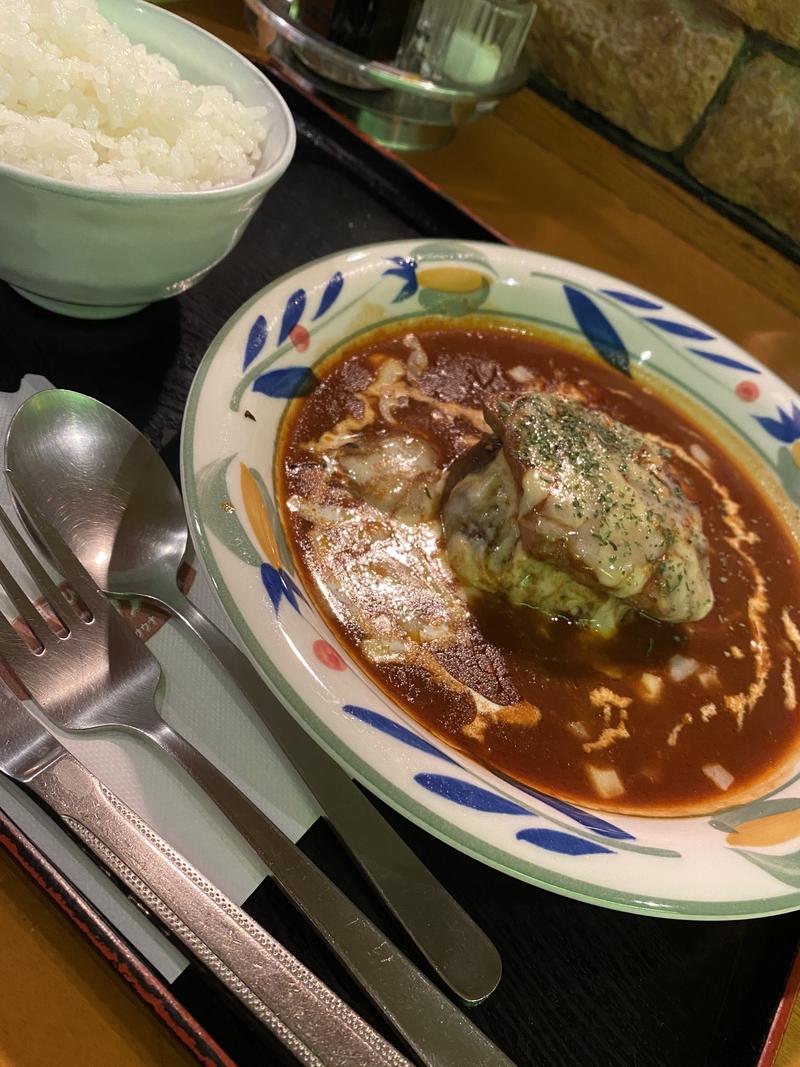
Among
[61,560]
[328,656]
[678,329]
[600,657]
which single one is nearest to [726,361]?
[678,329]

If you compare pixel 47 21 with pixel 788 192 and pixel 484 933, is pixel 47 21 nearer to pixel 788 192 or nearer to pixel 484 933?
pixel 484 933

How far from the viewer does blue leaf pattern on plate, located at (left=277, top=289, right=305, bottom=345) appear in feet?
6.54

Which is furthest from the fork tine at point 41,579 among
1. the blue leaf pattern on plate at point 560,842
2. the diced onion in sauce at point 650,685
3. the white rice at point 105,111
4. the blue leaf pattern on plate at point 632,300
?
the blue leaf pattern on plate at point 632,300

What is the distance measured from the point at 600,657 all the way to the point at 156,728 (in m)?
1.00

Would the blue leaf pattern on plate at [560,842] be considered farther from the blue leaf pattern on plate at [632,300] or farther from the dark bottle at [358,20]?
the dark bottle at [358,20]

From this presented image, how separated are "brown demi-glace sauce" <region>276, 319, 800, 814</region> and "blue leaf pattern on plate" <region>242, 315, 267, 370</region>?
19 cm

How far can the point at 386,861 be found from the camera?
141 centimetres

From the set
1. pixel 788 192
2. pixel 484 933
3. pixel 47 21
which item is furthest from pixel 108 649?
pixel 788 192

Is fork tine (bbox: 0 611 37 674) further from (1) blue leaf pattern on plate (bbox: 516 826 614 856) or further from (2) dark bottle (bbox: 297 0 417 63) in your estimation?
(2) dark bottle (bbox: 297 0 417 63)

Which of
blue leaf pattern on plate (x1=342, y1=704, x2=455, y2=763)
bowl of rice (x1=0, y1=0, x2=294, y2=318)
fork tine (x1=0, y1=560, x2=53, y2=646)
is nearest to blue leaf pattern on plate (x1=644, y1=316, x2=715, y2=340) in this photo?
bowl of rice (x1=0, y1=0, x2=294, y2=318)

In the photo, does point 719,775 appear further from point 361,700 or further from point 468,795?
point 361,700

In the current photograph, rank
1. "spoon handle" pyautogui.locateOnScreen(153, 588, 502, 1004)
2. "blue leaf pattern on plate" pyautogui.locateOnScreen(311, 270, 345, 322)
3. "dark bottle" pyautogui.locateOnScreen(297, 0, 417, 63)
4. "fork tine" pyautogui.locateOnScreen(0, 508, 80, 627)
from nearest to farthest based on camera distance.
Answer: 1. "spoon handle" pyautogui.locateOnScreen(153, 588, 502, 1004)
2. "fork tine" pyautogui.locateOnScreen(0, 508, 80, 627)
3. "blue leaf pattern on plate" pyautogui.locateOnScreen(311, 270, 345, 322)
4. "dark bottle" pyautogui.locateOnScreen(297, 0, 417, 63)

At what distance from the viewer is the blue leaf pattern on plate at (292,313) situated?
199 cm

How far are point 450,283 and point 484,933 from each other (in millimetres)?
1725
